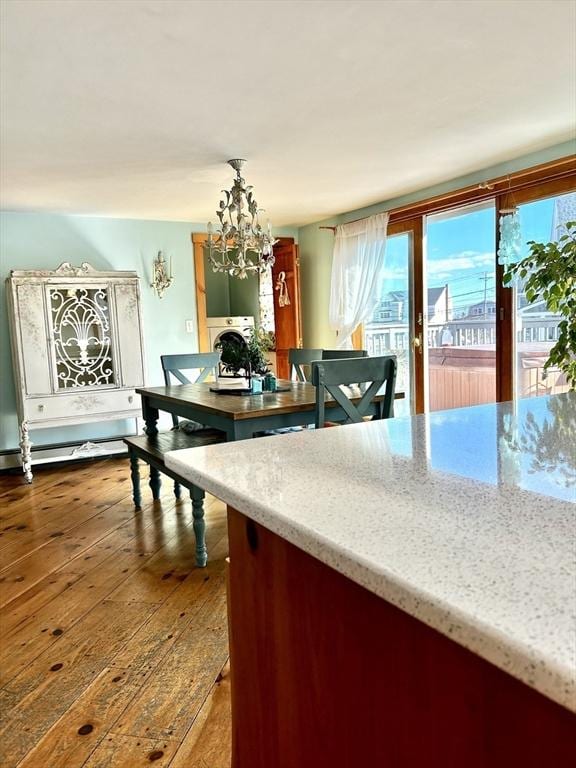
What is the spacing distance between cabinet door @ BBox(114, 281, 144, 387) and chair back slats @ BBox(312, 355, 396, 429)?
2574 mm

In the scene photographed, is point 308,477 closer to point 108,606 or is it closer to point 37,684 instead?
point 37,684

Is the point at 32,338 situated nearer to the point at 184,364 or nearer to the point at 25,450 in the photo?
the point at 25,450

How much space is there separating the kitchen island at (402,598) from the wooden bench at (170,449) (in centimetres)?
168

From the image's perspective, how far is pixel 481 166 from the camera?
12.8 feet

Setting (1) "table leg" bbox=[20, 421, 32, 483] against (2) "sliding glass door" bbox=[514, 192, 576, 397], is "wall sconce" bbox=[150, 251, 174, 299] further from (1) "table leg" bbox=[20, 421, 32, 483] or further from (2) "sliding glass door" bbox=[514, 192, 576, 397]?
(2) "sliding glass door" bbox=[514, 192, 576, 397]

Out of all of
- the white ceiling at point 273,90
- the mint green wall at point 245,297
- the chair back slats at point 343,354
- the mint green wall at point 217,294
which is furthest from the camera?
the mint green wall at point 217,294

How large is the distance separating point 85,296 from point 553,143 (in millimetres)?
3640

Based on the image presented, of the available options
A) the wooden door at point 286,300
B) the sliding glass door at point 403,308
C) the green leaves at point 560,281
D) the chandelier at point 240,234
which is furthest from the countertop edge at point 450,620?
the wooden door at point 286,300

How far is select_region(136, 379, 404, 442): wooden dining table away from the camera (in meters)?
2.59

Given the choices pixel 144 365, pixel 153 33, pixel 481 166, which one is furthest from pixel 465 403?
pixel 153 33

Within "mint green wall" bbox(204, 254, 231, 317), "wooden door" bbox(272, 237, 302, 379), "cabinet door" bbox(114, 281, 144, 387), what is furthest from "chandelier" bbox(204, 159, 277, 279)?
"mint green wall" bbox(204, 254, 231, 317)

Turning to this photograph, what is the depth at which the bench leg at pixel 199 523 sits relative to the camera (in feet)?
8.70

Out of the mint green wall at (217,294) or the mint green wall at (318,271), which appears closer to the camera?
the mint green wall at (318,271)

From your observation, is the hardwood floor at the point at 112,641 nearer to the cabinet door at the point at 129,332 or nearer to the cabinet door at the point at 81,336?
the cabinet door at the point at 81,336
